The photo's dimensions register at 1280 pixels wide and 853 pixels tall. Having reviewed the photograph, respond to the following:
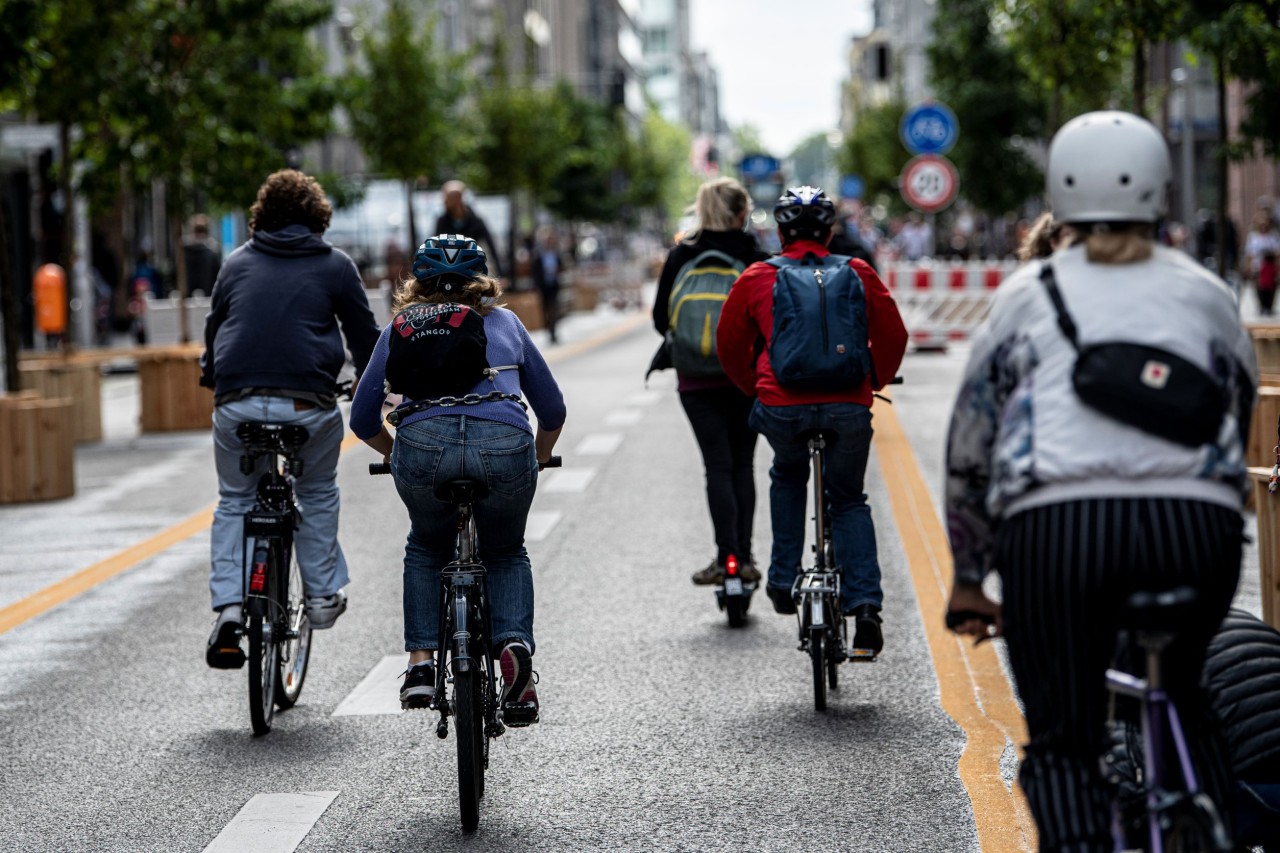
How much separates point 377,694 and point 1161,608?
4404 mm

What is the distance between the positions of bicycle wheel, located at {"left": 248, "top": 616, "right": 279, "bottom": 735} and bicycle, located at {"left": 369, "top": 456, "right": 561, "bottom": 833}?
105 centimetres

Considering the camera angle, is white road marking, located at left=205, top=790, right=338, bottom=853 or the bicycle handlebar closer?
white road marking, located at left=205, top=790, right=338, bottom=853

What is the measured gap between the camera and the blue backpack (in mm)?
6930

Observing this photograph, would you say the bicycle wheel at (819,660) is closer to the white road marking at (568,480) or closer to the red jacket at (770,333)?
the red jacket at (770,333)

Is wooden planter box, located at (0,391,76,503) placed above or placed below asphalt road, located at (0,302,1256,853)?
above

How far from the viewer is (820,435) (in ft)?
23.5

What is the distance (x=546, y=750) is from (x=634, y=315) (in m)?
40.4

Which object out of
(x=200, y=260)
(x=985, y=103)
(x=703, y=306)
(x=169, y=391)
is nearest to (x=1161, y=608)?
(x=703, y=306)

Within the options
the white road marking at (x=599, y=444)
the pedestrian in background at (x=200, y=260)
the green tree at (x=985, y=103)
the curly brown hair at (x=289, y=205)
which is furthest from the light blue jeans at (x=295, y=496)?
the green tree at (x=985, y=103)

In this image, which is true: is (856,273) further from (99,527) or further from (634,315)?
(634,315)

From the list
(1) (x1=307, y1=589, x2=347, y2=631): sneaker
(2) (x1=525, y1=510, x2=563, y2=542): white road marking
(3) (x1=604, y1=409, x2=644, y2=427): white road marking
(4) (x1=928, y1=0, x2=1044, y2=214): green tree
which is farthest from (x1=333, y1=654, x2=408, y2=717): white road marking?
(4) (x1=928, y1=0, x2=1044, y2=214): green tree

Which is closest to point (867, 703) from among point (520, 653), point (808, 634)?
point (808, 634)

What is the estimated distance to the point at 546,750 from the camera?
260 inches

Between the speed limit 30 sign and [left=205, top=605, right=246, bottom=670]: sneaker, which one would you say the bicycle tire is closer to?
[left=205, top=605, right=246, bottom=670]: sneaker
